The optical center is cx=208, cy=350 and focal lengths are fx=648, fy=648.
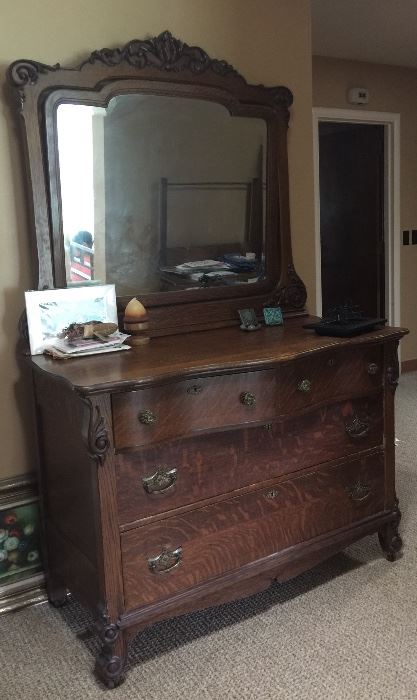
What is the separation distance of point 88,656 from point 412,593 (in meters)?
1.07

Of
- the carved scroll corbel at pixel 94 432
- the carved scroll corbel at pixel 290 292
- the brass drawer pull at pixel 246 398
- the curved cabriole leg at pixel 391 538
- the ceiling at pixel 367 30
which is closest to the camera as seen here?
the carved scroll corbel at pixel 94 432

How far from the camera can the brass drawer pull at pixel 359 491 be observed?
2211 mm

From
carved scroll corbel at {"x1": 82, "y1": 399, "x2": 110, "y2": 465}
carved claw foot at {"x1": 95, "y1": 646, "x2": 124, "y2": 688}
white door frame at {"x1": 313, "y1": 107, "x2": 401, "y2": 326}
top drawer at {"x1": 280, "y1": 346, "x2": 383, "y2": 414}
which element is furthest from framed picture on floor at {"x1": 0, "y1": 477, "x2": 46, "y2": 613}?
white door frame at {"x1": 313, "y1": 107, "x2": 401, "y2": 326}

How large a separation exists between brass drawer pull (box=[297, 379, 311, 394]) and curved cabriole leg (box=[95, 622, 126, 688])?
0.85 meters

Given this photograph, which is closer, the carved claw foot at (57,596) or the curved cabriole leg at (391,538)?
the carved claw foot at (57,596)

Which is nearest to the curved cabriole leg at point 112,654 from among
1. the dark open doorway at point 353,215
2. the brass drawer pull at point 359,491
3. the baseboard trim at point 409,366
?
the brass drawer pull at point 359,491

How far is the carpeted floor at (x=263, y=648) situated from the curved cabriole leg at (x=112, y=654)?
0.12 ft

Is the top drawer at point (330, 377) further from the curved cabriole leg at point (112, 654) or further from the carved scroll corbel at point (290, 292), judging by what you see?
the curved cabriole leg at point (112, 654)

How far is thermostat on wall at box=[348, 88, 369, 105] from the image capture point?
14.3 feet

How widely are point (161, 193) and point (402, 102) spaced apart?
3.16 meters

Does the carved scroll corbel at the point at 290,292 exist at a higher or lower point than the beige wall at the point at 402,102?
lower

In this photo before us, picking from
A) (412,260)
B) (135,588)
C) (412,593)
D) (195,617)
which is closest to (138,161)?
(135,588)

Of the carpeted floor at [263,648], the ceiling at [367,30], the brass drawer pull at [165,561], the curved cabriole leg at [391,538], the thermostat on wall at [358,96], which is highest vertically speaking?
the ceiling at [367,30]

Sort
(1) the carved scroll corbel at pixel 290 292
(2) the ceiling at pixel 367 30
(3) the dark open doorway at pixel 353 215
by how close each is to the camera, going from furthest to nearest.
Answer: (3) the dark open doorway at pixel 353 215
(2) the ceiling at pixel 367 30
(1) the carved scroll corbel at pixel 290 292
